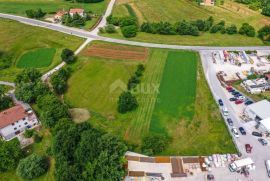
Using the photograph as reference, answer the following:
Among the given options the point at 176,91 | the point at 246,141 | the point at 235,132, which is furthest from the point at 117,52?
the point at 246,141

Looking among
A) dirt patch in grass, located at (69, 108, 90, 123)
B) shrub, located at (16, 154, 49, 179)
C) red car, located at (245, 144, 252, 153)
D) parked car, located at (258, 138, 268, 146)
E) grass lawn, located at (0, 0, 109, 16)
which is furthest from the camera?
grass lawn, located at (0, 0, 109, 16)

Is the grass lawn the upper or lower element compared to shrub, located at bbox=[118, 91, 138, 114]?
upper

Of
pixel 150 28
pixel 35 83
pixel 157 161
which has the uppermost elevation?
pixel 150 28

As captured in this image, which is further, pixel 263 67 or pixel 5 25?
pixel 5 25

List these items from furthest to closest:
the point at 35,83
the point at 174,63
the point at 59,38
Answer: the point at 59,38
the point at 174,63
the point at 35,83

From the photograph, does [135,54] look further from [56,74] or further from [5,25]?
[5,25]

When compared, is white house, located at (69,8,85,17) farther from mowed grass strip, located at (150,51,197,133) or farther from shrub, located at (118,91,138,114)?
shrub, located at (118,91,138,114)

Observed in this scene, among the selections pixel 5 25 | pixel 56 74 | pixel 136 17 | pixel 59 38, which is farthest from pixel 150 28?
pixel 5 25

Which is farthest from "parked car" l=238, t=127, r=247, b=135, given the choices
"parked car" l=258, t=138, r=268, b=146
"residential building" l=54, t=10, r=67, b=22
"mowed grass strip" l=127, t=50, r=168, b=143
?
"residential building" l=54, t=10, r=67, b=22
